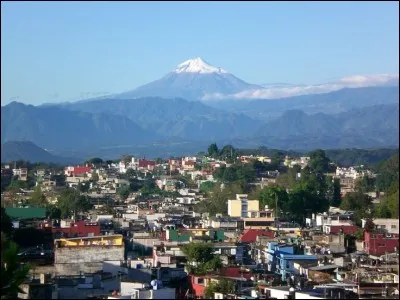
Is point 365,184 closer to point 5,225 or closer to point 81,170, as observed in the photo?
point 81,170

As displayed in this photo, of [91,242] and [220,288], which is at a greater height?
[91,242]

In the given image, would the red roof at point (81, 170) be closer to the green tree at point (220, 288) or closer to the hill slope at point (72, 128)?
the green tree at point (220, 288)

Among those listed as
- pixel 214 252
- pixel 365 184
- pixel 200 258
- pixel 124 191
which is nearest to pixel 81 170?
pixel 124 191

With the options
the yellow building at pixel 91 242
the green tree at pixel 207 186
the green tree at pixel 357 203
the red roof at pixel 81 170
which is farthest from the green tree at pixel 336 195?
the yellow building at pixel 91 242

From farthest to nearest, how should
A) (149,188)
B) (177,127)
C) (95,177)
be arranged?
1. (177,127)
2. (95,177)
3. (149,188)

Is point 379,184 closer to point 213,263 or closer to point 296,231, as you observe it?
point 296,231

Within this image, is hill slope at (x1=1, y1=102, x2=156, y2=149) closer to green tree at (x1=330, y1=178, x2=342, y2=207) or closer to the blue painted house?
green tree at (x1=330, y1=178, x2=342, y2=207)
